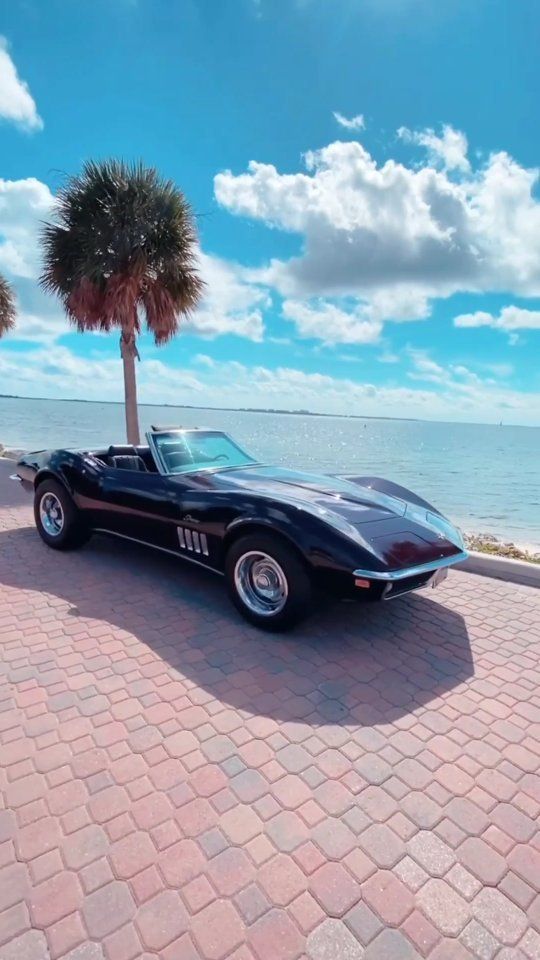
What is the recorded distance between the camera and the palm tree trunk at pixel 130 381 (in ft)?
30.7

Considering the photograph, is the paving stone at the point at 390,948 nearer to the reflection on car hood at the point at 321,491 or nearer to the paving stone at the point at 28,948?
the paving stone at the point at 28,948

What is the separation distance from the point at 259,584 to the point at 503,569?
2.86m

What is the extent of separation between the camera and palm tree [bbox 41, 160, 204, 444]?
8.38 meters

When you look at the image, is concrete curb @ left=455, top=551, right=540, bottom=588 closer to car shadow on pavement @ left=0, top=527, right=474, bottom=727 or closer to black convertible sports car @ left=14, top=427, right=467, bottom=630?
car shadow on pavement @ left=0, top=527, right=474, bottom=727

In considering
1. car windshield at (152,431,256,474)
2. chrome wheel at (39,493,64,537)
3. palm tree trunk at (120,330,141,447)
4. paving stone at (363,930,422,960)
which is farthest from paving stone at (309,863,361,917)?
palm tree trunk at (120,330,141,447)

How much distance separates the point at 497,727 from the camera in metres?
2.43

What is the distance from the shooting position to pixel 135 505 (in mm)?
4102

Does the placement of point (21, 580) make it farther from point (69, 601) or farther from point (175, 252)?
point (175, 252)

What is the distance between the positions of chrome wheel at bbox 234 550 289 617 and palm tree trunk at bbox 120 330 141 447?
689 cm

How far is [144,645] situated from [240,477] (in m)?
1.57

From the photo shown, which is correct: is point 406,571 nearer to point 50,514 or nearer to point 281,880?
point 281,880

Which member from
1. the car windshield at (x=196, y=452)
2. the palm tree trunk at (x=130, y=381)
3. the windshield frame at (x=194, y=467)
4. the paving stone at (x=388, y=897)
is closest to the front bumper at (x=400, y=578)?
the paving stone at (x=388, y=897)

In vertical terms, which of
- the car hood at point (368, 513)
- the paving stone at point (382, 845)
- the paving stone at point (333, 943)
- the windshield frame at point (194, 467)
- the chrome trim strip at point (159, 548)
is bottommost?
the paving stone at point (333, 943)

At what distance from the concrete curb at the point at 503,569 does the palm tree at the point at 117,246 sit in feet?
24.3
